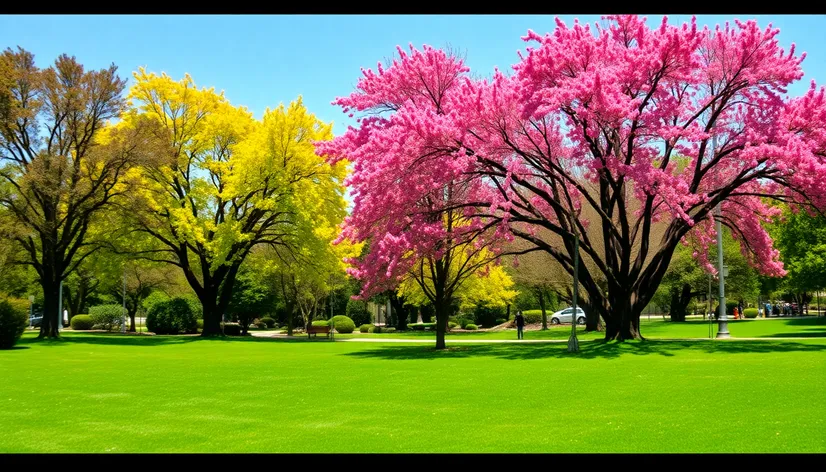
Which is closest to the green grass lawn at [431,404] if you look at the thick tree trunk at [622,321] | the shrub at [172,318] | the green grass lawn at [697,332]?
the thick tree trunk at [622,321]

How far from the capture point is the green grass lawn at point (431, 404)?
891cm

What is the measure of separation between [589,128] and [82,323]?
45468 mm

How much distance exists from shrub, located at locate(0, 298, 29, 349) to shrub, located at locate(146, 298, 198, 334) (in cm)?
1880

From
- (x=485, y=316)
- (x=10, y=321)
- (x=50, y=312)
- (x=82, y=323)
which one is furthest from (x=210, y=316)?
(x=485, y=316)

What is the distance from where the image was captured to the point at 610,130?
972 inches

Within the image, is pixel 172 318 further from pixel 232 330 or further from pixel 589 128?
pixel 589 128

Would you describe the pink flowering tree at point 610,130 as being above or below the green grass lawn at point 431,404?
above

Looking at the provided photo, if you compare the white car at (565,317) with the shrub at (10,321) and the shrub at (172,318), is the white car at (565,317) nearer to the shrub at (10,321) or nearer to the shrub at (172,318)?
the shrub at (172,318)

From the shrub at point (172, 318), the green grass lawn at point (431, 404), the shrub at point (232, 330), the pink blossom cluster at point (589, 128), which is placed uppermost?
the pink blossom cluster at point (589, 128)

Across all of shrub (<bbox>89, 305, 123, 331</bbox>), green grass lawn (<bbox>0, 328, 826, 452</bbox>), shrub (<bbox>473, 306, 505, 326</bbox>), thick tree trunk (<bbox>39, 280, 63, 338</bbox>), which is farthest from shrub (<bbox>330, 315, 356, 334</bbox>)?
green grass lawn (<bbox>0, 328, 826, 452</bbox>)

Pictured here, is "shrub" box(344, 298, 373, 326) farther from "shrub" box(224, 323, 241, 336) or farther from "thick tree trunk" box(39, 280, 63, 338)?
"thick tree trunk" box(39, 280, 63, 338)

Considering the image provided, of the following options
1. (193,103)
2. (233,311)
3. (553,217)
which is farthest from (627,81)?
(233,311)

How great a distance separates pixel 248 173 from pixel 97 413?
90.0 feet

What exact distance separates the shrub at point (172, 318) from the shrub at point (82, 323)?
966 cm
